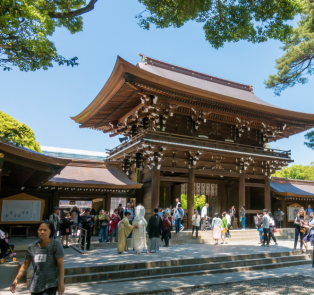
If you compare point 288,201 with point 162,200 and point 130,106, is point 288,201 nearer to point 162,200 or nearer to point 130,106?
point 162,200

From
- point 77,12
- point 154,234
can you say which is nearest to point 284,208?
point 154,234

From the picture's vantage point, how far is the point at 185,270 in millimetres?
8141

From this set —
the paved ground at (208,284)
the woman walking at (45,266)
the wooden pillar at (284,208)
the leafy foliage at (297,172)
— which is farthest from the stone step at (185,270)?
the leafy foliage at (297,172)

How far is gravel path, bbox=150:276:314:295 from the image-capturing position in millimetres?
6195

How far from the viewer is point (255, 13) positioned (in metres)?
9.97

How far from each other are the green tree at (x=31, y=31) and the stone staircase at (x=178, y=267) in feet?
18.5

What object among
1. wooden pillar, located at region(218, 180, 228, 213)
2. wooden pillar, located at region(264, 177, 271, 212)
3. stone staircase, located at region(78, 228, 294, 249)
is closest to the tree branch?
stone staircase, located at region(78, 228, 294, 249)

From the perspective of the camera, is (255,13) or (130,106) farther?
(130,106)

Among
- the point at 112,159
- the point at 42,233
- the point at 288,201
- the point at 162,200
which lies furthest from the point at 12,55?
the point at 288,201

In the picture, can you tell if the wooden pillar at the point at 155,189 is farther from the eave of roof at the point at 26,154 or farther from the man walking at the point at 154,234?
the eave of roof at the point at 26,154

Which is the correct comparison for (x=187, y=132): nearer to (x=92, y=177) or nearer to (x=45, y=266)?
(x=92, y=177)

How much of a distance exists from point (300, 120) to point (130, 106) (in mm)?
11021

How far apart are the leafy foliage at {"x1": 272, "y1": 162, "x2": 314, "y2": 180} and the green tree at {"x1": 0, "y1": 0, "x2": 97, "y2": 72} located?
45.1m

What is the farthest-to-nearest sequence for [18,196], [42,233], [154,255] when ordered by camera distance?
[18,196] → [154,255] → [42,233]
